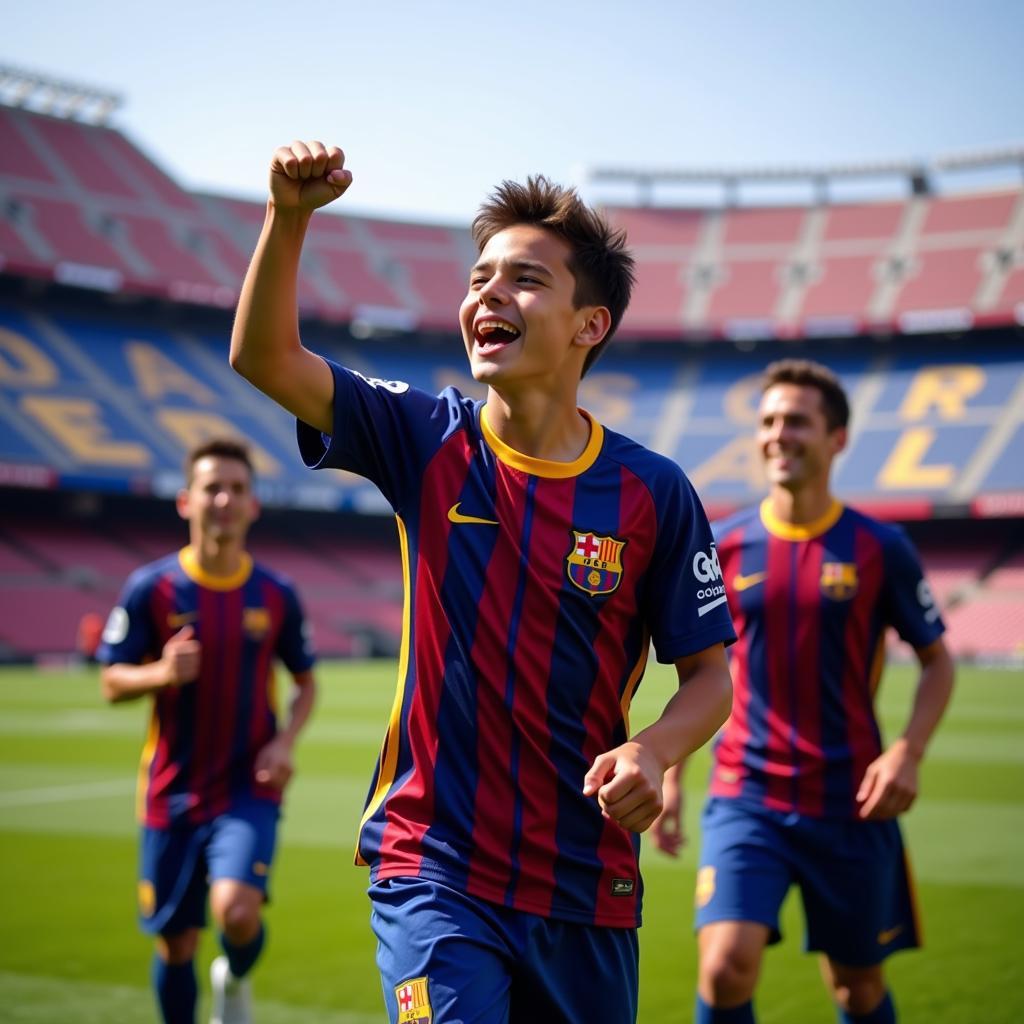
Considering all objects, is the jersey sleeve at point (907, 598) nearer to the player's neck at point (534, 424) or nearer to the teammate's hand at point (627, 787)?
the player's neck at point (534, 424)

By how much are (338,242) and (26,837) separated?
42772 mm

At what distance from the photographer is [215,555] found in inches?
224

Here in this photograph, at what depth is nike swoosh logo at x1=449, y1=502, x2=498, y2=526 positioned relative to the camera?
Answer: 9.32 feet

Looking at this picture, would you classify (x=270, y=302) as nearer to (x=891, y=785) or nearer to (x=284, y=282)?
(x=284, y=282)

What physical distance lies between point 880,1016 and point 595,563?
2.51 m

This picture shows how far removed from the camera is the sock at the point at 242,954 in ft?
15.9

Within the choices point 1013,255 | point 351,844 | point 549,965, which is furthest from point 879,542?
point 1013,255

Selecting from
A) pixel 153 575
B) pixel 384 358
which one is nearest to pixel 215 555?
pixel 153 575

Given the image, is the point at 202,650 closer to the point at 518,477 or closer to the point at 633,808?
the point at 518,477

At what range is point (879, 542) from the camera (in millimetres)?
4742

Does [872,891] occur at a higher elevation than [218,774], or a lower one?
lower

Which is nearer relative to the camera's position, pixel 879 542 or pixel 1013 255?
pixel 879 542

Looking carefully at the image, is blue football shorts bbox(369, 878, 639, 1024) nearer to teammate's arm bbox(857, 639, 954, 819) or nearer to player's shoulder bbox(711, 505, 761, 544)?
teammate's arm bbox(857, 639, 954, 819)

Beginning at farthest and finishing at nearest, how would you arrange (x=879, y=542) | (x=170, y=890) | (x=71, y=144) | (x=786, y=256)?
(x=786, y=256), (x=71, y=144), (x=170, y=890), (x=879, y=542)
